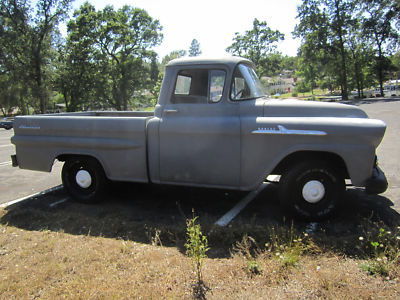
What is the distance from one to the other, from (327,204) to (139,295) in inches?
97.1

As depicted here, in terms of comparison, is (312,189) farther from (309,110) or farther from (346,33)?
(346,33)

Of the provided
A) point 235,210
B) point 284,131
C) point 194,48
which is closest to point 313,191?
point 284,131

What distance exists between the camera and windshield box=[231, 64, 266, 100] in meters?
3.88

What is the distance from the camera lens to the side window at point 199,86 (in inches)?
154

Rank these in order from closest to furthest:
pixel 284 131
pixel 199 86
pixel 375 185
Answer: pixel 375 185 → pixel 284 131 → pixel 199 86

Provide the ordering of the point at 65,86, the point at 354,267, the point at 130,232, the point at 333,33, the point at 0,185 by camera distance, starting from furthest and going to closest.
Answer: the point at 333,33, the point at 65,86, the point at 0,185, the point at 130,232, the point at 354,267

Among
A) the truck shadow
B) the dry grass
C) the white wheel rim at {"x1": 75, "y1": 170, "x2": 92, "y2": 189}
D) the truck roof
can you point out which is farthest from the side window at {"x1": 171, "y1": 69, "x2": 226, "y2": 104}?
the white wheel rim at {"x1": 75, "y1": 170, "x2": 92, "y2": 189}

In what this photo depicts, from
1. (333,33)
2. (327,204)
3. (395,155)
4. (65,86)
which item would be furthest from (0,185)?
(333,33)

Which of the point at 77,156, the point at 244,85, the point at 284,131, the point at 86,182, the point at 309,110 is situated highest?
the point at 244,85

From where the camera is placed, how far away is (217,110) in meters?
3.84

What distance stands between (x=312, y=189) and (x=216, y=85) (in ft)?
5.97

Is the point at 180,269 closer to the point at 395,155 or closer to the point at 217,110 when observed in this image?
the point at 217,110

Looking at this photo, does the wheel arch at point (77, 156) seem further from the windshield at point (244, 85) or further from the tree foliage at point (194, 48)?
the tree foliage at point (194, 48)

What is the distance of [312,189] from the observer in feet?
11.7
